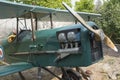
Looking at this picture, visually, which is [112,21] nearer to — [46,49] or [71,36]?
[46,49]

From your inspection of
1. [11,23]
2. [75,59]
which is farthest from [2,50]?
[11,23]

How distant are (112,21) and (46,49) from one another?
10.7m

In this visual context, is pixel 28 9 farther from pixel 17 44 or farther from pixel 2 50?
pixel 2 50

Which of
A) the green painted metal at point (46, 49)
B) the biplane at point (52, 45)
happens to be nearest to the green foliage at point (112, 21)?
the biplane at point (52, 45)

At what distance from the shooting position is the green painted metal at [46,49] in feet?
19.8

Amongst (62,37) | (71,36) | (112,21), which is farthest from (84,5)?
(71,36)

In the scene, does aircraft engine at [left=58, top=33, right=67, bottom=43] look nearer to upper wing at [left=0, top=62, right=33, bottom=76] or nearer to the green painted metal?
the green painted metal

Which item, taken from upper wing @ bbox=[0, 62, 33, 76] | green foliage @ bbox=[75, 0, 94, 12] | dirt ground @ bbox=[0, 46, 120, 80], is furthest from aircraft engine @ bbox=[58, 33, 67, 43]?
green foliage @ bbox=[75, 0, 94, 12]

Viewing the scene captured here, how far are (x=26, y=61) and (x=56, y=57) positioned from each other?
114 centimetres

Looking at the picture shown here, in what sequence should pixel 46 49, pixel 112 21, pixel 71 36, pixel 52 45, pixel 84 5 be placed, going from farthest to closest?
pixel 84 5 → pixel 112 21 → pixel 46 49 → pixel 52 45 → pixel 71 36

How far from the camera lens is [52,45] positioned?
261 inches

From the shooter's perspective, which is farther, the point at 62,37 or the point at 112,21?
the point at 112,21

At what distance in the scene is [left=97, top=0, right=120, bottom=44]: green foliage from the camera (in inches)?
658

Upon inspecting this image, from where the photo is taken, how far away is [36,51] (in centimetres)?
698
